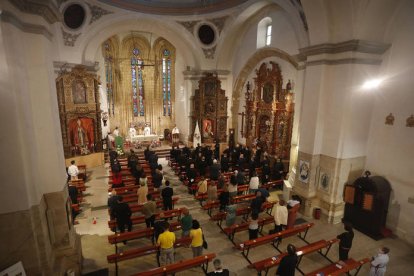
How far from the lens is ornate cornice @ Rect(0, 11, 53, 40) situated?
154 inches

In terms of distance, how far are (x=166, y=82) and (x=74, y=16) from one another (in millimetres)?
8535

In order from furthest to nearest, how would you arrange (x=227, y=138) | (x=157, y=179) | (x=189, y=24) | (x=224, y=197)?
(x=227, y=138)
(x=189, y=24)
(x=157, y=179)
(x=224, y=197)

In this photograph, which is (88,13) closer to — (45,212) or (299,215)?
(45,212)

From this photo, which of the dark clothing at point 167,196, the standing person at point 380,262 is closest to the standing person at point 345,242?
the standing person at point 380,262

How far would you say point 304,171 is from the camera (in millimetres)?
8609

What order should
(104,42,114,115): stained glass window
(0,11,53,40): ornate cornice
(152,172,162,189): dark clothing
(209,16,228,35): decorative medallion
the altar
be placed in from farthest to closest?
(104,42,114,115): stained glass window → the altar → (209,16,228,35): decorative medallion → (152,172,162,189): dark clothing → (0,11,53,40): ornate cornice

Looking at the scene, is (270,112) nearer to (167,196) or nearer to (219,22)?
(219,22)

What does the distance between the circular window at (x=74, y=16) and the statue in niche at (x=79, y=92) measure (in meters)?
2.77

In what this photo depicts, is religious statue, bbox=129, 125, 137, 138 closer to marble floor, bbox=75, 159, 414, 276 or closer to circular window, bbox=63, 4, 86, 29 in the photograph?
circular window, bbox=63, 4, 86, 29

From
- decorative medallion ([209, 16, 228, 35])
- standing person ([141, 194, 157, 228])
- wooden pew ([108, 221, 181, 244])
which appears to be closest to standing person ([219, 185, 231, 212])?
standing person ([141, 194, 157, 228])

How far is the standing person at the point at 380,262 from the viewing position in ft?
16.8

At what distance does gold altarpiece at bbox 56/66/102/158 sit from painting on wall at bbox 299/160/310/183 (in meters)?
10.8

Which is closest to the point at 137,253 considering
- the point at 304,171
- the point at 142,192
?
the point at 142,192

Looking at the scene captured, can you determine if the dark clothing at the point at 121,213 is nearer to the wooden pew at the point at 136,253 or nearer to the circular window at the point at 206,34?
the wooden pew at the point at 136,253
